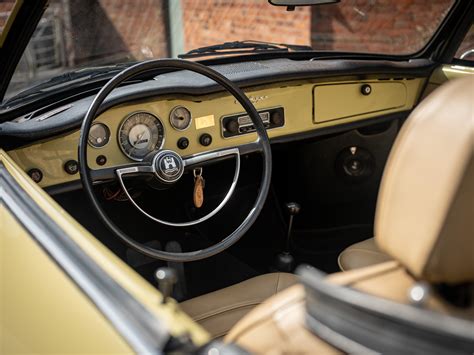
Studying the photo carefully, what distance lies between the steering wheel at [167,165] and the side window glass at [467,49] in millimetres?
1366

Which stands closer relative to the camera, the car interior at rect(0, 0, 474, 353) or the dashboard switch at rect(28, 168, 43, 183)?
the car interior at rect(0, 0, 474, 353)

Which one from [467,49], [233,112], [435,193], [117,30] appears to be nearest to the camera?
[435,193]

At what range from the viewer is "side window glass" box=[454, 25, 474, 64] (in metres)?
2.94

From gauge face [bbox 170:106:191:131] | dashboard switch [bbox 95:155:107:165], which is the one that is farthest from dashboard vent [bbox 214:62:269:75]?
dashboard switch [bbox 95:155:107:165]

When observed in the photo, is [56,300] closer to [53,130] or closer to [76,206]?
[53,130]

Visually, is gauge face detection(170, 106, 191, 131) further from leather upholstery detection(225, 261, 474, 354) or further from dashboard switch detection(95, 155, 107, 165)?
leather upholstery detection(225, 261, 474, 354)

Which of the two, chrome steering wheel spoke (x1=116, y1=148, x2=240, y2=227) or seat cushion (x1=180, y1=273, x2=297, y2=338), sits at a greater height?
chrome steering wheel spoke (x1=116, y1=148, x2=240, y2=227)

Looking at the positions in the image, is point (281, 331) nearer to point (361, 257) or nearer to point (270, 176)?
point (270, 176)

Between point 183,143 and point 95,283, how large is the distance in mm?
1175

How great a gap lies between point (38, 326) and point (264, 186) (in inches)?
40.0

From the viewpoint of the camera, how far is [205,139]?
7.50 feet

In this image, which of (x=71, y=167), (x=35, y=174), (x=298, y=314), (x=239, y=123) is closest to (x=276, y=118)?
(x=239, y=123)

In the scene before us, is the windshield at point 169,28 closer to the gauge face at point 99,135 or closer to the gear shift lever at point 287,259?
the gauge face at point 99,135

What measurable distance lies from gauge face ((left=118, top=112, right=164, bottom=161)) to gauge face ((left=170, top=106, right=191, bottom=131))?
6 cm
